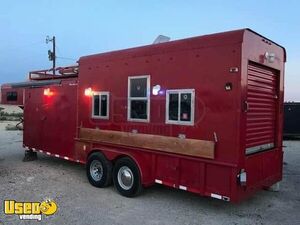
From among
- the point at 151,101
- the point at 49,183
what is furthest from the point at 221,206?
the point at 49,183

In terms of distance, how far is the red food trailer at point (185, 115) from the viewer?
5.67 m

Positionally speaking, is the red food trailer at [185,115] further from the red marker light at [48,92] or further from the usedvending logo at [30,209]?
the usedvending logo at [30,209]

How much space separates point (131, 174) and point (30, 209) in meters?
2.06

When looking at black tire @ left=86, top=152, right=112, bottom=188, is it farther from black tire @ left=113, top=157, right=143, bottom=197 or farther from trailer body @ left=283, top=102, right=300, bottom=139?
trailer body @ left=283, top=102, right=300, bottom=139

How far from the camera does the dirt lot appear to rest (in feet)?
19.4

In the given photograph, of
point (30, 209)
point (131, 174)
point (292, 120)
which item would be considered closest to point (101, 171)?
point (131, 174)

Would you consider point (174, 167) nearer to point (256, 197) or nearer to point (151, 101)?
point (151, 101)

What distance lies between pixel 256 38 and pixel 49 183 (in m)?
5.72

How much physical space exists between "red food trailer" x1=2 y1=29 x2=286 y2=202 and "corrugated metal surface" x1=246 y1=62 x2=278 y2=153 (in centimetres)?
2

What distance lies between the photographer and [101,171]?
790cm

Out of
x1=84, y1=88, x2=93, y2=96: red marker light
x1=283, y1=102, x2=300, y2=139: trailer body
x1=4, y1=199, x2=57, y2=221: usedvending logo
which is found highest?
x1=84, y1=88, x2=93, y2=96: red marker light

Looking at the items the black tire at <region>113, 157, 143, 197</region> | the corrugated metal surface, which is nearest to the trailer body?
the corrugated metal surface

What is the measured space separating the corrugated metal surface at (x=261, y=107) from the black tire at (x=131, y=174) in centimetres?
229

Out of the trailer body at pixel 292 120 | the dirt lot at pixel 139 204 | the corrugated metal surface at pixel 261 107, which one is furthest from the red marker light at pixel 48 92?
the trailer body at pixel 292 120
